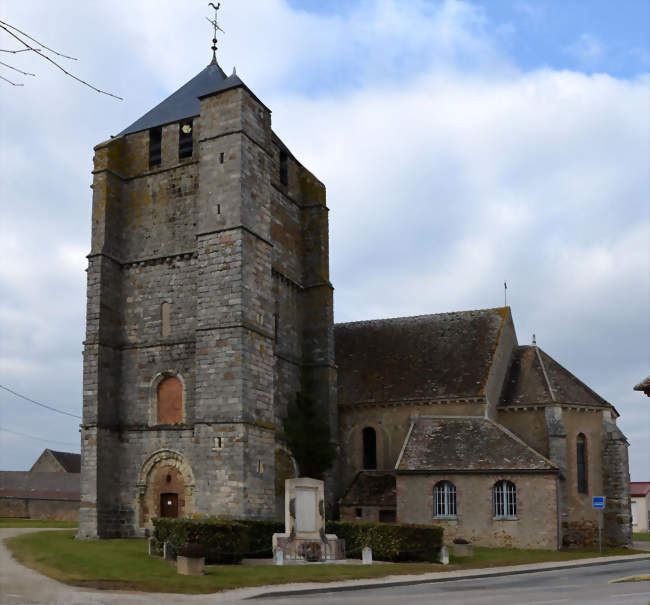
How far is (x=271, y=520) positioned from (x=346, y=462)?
9.82 metres

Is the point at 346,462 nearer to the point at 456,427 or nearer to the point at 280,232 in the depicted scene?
the point at 456,427

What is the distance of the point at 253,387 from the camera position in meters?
30.1

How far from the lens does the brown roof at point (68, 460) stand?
3081 inches

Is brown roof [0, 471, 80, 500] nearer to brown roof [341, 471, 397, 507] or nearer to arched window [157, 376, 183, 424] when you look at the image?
brown roof [341, 471, 397, 507]

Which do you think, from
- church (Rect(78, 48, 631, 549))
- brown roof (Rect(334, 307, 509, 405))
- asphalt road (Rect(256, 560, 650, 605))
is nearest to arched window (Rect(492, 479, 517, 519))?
church (Rect(78, 48, 631, 549))

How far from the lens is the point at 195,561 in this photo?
2077 centimetres

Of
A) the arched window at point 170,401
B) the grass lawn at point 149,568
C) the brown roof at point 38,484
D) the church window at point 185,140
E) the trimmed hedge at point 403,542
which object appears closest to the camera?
the grass lawn at point 149,568

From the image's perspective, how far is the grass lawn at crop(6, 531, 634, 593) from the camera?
62.0 ft

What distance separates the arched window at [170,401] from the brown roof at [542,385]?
600 inches

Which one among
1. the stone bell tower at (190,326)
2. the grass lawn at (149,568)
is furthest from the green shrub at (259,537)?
the grass lawn at (149,568)

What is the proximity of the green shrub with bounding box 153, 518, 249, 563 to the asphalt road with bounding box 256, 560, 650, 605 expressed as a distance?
633cm

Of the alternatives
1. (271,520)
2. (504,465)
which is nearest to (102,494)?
(271,520)

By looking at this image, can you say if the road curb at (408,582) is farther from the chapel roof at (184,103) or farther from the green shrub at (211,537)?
the chapel roof at (184,103)

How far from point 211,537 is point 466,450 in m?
13.0
